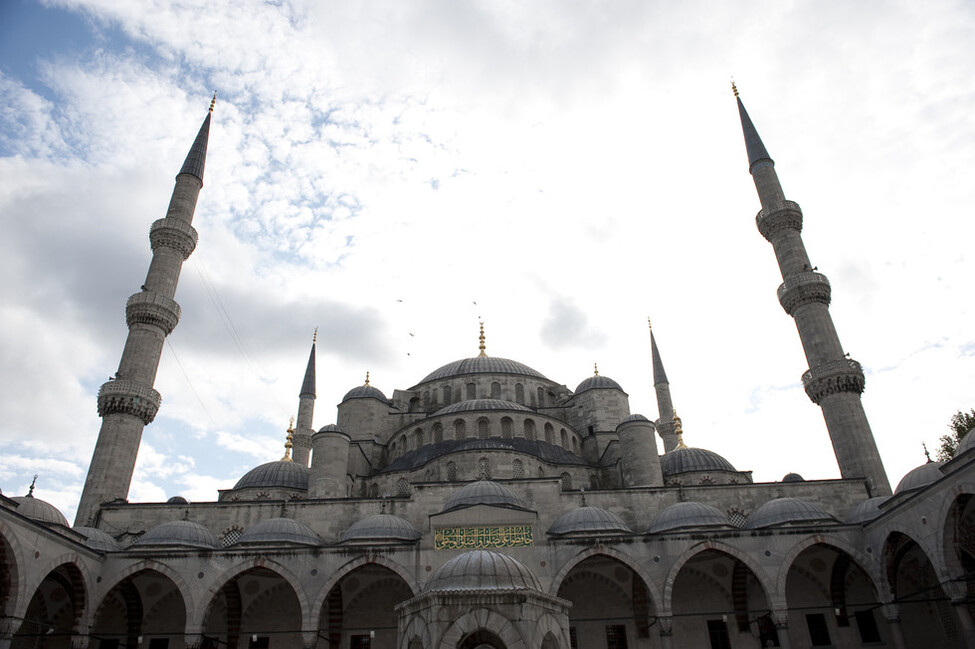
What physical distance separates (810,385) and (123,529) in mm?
20251

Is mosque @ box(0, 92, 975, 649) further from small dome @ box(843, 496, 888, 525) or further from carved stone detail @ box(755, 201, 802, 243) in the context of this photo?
carved stone detail @ box(755, 201, 802, 243)

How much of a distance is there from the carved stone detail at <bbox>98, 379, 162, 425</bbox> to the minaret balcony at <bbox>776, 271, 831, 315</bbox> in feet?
66.7

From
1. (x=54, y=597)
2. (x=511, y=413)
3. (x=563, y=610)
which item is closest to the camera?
(x=563, y=610)

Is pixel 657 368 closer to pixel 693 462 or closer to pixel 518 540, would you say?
pixel 693 462

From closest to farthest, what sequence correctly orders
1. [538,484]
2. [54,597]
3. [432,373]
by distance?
[54,597]
[538,484]
[432,373]

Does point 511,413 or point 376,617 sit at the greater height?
point 511,413

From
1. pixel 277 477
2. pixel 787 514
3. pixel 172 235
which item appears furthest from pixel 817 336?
pixel 172 235

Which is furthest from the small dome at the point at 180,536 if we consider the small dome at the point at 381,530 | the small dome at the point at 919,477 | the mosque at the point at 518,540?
the small dome at the point at 919,477

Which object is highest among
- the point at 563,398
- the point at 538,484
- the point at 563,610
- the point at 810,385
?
the point at 563,398

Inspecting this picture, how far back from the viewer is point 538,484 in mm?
17781

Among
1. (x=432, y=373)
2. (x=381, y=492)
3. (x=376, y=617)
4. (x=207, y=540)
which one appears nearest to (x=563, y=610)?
(x=376, y=617)

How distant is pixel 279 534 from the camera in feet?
50.5

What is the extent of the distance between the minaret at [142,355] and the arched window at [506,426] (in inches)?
426

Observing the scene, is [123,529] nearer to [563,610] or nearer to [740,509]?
[563,610]
